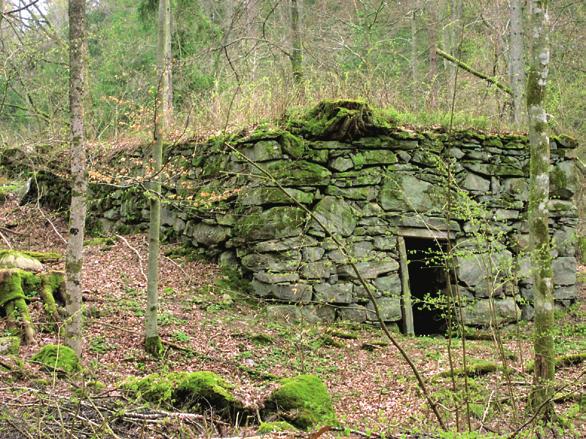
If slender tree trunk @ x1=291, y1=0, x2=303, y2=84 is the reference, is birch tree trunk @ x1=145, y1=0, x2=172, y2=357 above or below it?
below

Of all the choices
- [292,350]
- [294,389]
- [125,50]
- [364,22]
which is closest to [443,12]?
[364,22]

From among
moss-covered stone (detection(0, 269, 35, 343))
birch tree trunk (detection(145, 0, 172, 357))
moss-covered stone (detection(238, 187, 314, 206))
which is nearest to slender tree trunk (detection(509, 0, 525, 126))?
moss-covered stone (detection(238, 187, 314, 206))

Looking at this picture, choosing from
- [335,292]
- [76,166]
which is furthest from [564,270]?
[76,166]

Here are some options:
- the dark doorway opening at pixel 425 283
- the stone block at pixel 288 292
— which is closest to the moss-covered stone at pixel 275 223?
the stone block at pixel 288 292

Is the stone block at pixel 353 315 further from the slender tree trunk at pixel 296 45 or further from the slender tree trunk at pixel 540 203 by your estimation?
the slender tree trunk at pixel 296 45

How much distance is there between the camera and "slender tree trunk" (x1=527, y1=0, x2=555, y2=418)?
178 inches

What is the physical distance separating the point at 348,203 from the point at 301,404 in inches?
150

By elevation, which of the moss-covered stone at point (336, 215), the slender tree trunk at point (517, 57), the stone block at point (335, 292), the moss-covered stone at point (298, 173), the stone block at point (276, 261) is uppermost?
the slender tree trunk at point (517, 57)

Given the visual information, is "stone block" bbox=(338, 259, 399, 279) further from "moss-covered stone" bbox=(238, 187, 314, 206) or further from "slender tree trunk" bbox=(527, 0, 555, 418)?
"slender tree trunk" bbox=(527, 0, 555, 418)

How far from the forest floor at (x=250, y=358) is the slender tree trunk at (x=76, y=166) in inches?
19.3

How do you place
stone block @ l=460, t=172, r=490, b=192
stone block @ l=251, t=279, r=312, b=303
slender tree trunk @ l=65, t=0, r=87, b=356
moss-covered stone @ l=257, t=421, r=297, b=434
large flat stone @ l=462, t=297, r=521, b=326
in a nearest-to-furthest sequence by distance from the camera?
moss-covered stone @ l=257, t=421, r=297, b=434, slender tree trunk @ l=65, t=0, r=87, b=356, stone block @ l=251, t=279, r=312, b=303, large flat stone @ l=462, t=297, r=521, b=326, stone block @ l=460, t=172, r=490, b=192

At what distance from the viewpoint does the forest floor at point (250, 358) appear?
3836mm

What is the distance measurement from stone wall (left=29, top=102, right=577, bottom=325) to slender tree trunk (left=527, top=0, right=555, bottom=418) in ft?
Result: 8.07

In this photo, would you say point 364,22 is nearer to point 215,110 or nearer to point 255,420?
point 215,110
